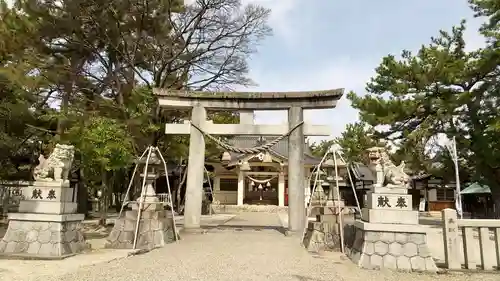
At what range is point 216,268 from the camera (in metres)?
7.32

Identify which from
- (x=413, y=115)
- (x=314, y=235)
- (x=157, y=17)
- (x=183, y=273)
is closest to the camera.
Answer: (x=183, y=273)

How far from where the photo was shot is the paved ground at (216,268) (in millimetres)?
6512

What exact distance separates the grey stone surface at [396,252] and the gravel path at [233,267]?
32 cm

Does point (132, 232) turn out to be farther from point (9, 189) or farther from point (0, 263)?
point (9, 189)

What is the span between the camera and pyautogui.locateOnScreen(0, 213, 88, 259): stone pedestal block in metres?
8.21

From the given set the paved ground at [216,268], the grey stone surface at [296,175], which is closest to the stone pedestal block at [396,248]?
the paved ground at [216,268]

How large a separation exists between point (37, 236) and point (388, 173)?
757cm

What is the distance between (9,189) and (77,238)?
14.3 metres

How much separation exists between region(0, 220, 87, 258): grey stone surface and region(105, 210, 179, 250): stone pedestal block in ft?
6.23

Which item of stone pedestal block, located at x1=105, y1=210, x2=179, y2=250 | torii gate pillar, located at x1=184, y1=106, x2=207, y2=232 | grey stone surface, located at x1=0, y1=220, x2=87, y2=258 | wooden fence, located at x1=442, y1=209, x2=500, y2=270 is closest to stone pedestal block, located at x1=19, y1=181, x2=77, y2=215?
grey stone surface, located at x1=0, y1=220, x2=87, y2=258

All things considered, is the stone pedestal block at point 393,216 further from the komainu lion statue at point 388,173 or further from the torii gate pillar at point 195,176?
the torii gate pillar at point 195,176

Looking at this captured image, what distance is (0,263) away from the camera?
7355 millimetres

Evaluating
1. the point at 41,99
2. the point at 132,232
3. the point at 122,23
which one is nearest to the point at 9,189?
the point at 41,99

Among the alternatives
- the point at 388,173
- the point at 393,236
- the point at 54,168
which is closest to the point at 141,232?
the point at 54,168
